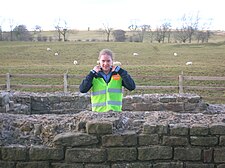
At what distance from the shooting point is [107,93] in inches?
206

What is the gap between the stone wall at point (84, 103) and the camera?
9.27 m

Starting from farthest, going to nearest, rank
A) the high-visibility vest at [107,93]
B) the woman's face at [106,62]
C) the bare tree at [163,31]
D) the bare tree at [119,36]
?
the bare tree at [163,31]
the bare tree at [119,36]
the high-visibility vest at [107,93]
the woman's face at [106,62]

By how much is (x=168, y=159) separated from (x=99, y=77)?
1737 millimetres

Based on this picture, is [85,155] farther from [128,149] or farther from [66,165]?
[128,149]

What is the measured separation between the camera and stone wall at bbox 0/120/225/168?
4156 mm

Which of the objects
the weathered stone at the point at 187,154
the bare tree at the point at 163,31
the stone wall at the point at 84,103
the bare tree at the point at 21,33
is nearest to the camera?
the weathered stone at the point at 187,154

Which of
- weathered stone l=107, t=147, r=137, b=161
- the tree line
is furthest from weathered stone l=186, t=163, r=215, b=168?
the tree line

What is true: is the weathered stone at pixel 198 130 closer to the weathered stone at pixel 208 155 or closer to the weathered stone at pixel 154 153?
the weathered stone at pixel 208 155

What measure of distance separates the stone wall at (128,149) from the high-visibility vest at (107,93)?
1.08m

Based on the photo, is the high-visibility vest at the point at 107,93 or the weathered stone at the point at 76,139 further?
the high-visibility vest at the point at 107,93

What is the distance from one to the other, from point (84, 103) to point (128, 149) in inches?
227

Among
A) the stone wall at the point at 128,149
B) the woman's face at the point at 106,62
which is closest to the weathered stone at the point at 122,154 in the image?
the stone wall at the point at 128,149

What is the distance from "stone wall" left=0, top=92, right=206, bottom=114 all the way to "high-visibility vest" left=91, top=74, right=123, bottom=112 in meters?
3.98

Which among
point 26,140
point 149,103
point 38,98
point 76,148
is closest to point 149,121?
point 76,148
